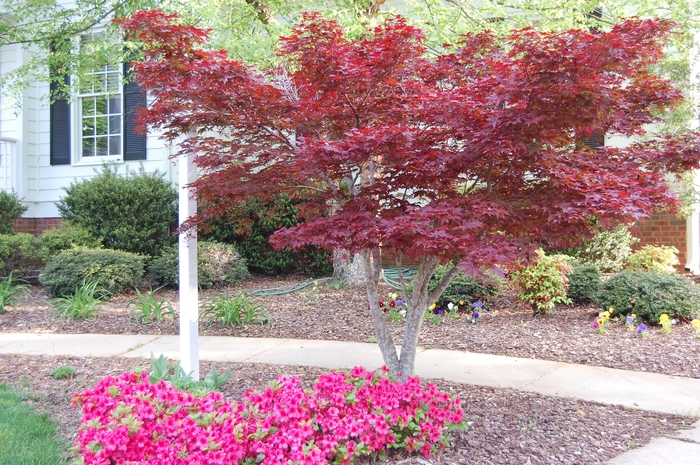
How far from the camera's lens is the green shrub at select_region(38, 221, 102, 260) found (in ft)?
31.6

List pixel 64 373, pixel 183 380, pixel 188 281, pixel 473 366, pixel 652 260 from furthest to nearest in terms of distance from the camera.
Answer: pixel 652 260
pixel 473 366
pixel 64 373
pixel 188 281
pixel 183 380

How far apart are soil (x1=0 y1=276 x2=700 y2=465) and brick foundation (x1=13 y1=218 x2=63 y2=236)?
8.53ft

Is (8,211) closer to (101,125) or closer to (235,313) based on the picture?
(101,125)

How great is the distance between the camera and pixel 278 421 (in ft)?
10.3

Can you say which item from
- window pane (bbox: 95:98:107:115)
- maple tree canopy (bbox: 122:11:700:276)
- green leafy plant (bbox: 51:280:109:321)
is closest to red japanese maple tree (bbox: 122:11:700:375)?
maple tree canopy (bbox: 122:11:700:276)

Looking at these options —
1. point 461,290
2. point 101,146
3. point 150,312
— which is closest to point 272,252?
point 150,312

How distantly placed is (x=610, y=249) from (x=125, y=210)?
7.54 metres

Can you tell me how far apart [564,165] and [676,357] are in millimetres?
3012

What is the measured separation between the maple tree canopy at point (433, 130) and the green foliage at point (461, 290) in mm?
3210

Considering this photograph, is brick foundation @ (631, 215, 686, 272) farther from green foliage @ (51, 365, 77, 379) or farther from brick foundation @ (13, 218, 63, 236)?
brick foundation @ (13, 218, 63, 236)

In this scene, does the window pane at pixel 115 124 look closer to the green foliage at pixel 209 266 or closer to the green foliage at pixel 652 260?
the green foliage at pixel 209 266

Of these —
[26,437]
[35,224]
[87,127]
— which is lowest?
[26,437]

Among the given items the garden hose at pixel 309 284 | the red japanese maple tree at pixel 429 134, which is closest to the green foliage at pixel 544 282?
the garden hose at pixel 309 284

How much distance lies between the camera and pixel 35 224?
1207 cm
